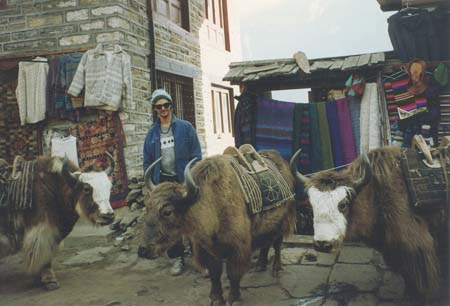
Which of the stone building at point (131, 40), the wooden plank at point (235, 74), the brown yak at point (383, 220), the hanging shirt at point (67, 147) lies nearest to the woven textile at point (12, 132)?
the stone building at point (131, 40)

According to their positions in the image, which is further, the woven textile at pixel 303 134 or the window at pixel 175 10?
the window at pixel 175 10

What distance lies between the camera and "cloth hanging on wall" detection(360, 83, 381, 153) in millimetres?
5309

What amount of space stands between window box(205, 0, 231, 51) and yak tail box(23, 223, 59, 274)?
25.4ft

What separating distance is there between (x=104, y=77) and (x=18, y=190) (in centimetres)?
234

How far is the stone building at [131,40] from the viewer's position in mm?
6566

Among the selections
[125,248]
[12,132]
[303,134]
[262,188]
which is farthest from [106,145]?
[262,188]

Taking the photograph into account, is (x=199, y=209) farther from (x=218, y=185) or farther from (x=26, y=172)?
(x=26, y=172)

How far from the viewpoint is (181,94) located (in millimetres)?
9336

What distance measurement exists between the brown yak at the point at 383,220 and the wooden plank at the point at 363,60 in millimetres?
2031

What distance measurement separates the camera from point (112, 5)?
652cm

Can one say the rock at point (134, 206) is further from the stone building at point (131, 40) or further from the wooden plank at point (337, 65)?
the wooden plank at point (337, 65)

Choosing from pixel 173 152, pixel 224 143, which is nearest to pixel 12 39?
pixel 173 152

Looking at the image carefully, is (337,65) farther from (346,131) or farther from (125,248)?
(125,248)

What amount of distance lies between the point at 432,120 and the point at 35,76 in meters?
5.73
